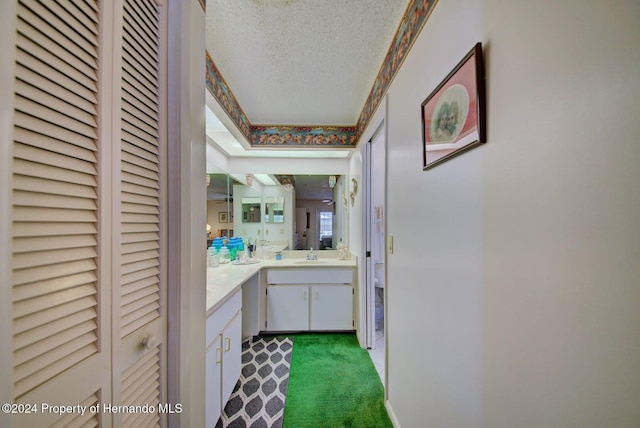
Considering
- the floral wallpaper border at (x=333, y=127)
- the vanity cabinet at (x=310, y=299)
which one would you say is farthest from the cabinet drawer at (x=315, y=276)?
the floral wallpaper border at (x=333, y=127)

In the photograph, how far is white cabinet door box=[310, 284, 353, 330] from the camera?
2650mm

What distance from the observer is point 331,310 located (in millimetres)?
2654

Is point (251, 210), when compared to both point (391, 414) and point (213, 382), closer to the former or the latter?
point (213, 382)

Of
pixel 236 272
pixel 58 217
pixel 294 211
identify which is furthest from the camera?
pixel 294 211

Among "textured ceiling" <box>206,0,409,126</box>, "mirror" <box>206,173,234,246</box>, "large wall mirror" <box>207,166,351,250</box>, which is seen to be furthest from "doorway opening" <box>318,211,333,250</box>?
"textured ceiling" <box>206,0,409,126</box>

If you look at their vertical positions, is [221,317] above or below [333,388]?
above

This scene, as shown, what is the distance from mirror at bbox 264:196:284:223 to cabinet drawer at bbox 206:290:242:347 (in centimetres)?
151

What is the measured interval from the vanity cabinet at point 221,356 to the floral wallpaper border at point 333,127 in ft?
4.83

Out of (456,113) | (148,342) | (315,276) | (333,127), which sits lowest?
(315,276)

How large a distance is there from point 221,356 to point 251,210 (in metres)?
1.91

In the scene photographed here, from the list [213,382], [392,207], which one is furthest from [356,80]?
[213,382]

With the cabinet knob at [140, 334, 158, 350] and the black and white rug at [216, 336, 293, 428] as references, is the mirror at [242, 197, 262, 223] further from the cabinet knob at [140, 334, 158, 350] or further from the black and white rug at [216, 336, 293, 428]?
the cabinet knob at [140, 334, 158, 350]

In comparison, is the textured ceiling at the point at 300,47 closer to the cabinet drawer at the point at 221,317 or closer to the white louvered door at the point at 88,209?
the white louvered door at the point at 88,209

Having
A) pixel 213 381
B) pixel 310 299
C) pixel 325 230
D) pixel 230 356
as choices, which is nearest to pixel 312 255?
pixel 325 230
